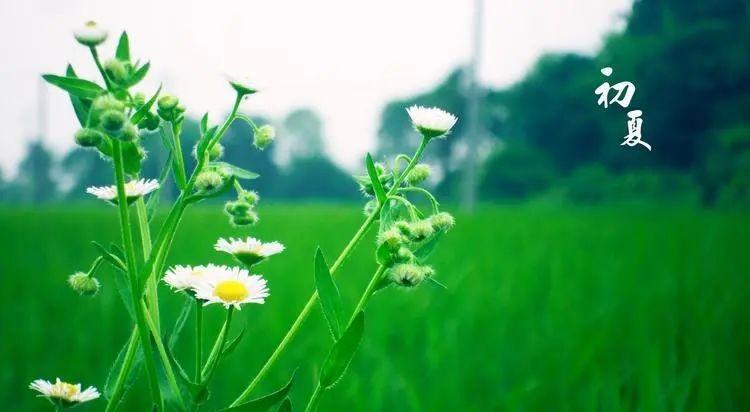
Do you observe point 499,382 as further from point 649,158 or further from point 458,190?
point 458,190

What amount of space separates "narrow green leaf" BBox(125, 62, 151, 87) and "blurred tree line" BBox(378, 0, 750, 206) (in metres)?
3.45

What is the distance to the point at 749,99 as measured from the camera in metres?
7.64

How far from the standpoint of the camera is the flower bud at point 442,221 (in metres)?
0.59

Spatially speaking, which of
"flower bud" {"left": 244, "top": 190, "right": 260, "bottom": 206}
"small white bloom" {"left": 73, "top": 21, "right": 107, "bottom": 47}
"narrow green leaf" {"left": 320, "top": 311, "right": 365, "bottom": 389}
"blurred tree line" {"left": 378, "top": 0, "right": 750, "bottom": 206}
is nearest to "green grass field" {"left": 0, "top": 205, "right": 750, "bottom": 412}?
"flower bud" {"left": 244, "top": 190, "right": 260, "bottom": 206}

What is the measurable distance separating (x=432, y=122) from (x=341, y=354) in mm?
209

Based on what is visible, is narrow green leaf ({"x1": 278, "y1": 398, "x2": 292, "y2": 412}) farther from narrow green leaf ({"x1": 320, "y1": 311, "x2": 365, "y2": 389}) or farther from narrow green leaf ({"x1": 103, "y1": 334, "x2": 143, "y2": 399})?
narrow green leaf ({"x1": 103, "y1": 334, "x2": 143, "y2": 399})

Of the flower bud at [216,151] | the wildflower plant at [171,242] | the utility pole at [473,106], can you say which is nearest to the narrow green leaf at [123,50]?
the wildflower plant at [171,242]

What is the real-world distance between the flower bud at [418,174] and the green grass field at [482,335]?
136 mm

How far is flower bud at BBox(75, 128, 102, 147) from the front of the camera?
460 millimetres

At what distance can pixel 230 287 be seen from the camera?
52 centimetres

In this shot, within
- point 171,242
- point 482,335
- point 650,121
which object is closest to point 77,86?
point 171,242

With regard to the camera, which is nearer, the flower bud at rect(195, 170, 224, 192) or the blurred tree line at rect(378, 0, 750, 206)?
the flower bud at rect(195, 170, 224, 192)

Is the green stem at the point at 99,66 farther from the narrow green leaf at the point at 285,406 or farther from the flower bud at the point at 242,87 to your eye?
the narrow green leaf at the point at 285,406

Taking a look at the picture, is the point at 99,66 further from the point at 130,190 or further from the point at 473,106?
the point at 473,106
